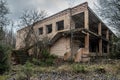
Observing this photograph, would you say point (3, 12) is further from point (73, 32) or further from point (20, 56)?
point (73, 32)

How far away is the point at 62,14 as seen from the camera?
2312 centimetres

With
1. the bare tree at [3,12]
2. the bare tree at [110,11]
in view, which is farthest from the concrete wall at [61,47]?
the bare tree at [3,12]

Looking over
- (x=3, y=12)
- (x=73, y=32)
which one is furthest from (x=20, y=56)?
(x=73, y=32)

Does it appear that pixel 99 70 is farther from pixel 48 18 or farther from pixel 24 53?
pixel 48 18

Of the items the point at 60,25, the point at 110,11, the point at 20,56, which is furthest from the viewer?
the point at 60,25

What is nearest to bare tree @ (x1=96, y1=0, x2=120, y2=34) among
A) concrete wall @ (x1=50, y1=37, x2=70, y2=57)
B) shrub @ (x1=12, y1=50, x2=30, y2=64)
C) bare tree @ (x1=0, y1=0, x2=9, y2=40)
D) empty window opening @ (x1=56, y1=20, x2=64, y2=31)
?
concrete wall @ (x1=50, y1=37, x2=70, y2=57)

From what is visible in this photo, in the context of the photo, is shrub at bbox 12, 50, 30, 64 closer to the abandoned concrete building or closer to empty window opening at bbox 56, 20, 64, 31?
the abandoned concrete building

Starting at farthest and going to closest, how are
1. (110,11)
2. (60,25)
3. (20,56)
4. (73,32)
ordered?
(60,25) < (20,56) < (73,32) < (110,11)

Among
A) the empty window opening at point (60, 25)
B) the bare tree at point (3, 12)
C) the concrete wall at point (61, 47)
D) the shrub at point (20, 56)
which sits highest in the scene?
the bare tree at point (3, 12)

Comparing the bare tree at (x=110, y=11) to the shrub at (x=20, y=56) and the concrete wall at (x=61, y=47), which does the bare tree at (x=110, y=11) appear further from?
the shrub at (x=20, y=56)

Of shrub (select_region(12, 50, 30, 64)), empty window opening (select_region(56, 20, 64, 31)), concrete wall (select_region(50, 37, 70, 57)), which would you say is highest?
empty window opening (select_region(56, 20, 64, 31))

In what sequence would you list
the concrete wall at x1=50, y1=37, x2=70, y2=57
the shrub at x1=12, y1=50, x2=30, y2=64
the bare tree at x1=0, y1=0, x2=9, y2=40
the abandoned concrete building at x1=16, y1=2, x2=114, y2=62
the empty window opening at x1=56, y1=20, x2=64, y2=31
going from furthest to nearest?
the empty window opening at x1=56, y1=20, x2=64, y2=31, the bare tree at x1=0, y1=0, x2=9, y2=40, the concrete wall at x1=50, y1=37, x2=70, y2=57, the shrub at x1=12, y1=50, x2=30, y2=64, the abandoned concrete building at x1=16, y1=2, x2=114, y2=62

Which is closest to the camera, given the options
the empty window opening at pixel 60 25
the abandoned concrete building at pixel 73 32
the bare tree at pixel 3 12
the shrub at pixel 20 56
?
the abandoned concrete building at pixel 73 32

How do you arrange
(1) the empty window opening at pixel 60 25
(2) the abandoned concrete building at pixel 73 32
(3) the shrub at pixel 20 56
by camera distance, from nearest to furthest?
(2) the abandoned concrete building at pixel 73 32 → (3) the shrub at pixel 20 56 → (1) the empty window opening at pixel 60 25
